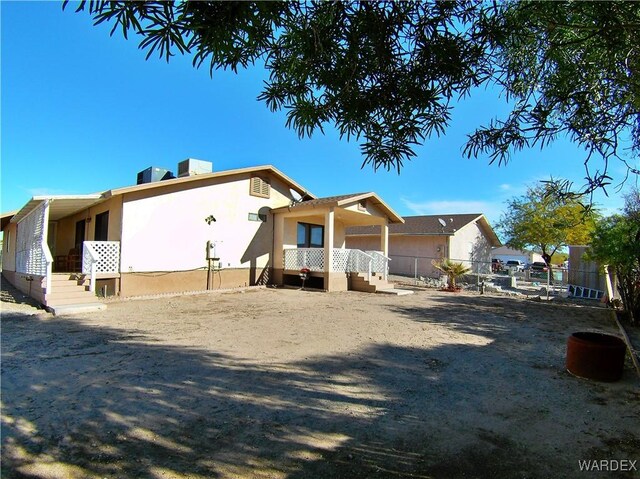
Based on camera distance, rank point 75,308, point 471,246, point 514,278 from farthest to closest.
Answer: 1. point 471,246
2. point 514,278
3. point 75,308

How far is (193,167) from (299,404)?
1255 cm

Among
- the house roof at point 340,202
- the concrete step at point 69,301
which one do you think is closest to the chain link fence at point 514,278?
the house roof at point 340,202

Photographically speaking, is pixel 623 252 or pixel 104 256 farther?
pixel 104 256

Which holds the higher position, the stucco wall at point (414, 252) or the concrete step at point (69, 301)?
the stucco wall at point (414, 252)

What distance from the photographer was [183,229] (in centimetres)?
1266

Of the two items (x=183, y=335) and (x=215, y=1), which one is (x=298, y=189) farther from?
(x=215, y=1)

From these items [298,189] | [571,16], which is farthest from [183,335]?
[298,189]

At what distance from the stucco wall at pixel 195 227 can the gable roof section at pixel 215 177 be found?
0.34m

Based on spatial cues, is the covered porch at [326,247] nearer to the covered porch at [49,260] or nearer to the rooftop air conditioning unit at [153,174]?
the rooftop air conditioning unit at [153,174]

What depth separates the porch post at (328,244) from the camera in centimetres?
1402

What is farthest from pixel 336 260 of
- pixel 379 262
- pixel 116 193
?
pixel 116 193

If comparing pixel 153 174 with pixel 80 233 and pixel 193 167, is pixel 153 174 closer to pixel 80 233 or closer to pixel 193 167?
pixel 193 167

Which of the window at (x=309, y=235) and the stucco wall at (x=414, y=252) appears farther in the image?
the stucco wall at (x=414, y=252)

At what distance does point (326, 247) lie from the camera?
14.3 metres
